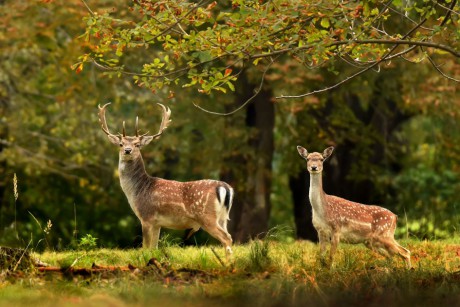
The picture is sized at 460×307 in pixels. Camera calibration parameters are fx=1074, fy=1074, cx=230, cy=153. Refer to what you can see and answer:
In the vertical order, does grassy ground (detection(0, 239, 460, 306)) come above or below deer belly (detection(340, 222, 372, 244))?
below

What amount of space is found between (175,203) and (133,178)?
888 mm

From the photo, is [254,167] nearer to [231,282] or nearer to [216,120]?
[216,120]

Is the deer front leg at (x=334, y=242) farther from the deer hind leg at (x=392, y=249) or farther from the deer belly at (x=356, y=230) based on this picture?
the deer hind leg at (x=392, y=249)

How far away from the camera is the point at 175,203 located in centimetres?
1276

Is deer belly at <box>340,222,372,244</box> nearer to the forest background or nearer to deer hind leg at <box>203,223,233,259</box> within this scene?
deer hind leg at <box>203,223,233,259</box>

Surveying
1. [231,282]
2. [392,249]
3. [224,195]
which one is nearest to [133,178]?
[224,195]

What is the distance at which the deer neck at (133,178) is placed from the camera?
1323 centimetres

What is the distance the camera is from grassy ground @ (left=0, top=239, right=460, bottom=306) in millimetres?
8656

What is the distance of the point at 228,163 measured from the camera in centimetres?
2131

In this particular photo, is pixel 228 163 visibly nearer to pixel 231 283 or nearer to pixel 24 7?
pixel 24 7

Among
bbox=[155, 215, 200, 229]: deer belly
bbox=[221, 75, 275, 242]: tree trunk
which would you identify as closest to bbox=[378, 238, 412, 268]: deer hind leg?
bbox=[155, 215, 200, 229]: deer belly

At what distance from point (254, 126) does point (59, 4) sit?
4.53 metres

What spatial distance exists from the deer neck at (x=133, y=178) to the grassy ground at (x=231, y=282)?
1852 mm

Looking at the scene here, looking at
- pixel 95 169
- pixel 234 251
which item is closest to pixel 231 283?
pixel 234 251
